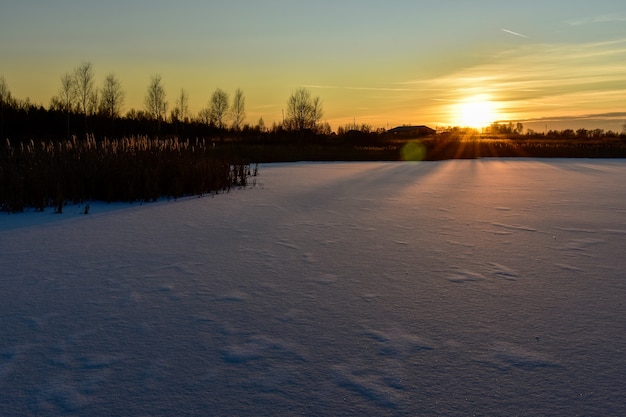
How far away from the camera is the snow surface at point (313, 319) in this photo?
6.98 ft

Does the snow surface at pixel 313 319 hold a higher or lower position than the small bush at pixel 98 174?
lower

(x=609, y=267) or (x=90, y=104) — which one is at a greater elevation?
(x=90, y=104)

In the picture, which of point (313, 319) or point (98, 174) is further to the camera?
point (98, 174)

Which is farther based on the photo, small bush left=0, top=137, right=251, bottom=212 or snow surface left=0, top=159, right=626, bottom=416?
small bush left=0, top=137, right=251, bottom=212

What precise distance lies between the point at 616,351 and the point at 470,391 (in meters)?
0.98

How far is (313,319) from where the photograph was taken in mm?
3045

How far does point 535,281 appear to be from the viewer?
152 inches

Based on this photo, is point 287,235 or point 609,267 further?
point 287,235

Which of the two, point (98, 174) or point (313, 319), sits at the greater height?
point (98, 174)

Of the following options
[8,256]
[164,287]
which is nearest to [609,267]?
[164,287]

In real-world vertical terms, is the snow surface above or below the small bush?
below

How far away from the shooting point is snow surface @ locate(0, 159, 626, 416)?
6.98 ft

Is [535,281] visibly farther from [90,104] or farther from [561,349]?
[90,104]

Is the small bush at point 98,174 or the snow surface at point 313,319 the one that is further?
the small bush at point 98,174
